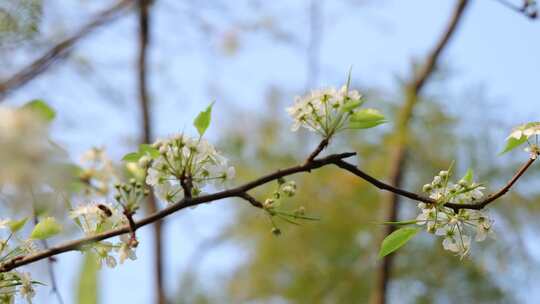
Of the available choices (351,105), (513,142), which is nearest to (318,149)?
(351,105)

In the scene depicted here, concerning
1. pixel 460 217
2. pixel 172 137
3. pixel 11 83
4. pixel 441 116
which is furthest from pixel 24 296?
pixel 441 116

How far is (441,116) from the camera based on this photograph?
1.96m

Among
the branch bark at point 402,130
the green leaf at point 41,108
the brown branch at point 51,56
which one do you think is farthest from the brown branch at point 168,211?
the branch bark at point 402,130

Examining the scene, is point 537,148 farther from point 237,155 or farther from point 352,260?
point 352,260

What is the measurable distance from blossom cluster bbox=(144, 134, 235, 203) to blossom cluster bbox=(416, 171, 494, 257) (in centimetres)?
13

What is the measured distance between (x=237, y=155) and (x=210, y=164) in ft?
4.06

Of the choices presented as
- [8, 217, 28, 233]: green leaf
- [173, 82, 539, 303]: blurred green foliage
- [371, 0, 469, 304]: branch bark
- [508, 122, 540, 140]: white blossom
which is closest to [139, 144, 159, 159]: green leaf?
[8, 217, 28, 233]: green leaf

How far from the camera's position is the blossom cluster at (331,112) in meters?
0.48

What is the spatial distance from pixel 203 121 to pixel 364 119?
0.34 ft

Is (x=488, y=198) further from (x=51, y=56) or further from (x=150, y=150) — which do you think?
(x=51, y=56)

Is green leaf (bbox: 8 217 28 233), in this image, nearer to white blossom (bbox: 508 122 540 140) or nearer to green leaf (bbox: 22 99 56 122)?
green leaf (bbox: 22 99 56 122)

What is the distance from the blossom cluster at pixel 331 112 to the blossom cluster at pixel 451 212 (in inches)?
2.3

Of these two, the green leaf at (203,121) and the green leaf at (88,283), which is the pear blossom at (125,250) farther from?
the green leaf at (88,283)

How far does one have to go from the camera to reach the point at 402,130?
1677 millimetres
